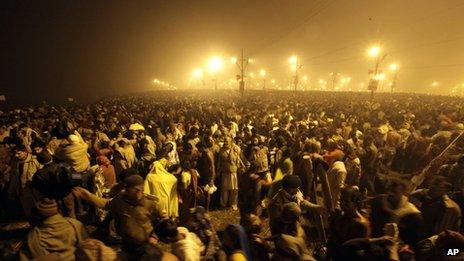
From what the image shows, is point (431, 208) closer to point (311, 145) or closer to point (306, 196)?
point (306, 196)

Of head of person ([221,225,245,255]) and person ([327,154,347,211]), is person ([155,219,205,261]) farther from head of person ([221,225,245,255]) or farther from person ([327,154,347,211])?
person ([327,154,347,211])

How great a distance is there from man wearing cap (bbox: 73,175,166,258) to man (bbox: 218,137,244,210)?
12.1ft

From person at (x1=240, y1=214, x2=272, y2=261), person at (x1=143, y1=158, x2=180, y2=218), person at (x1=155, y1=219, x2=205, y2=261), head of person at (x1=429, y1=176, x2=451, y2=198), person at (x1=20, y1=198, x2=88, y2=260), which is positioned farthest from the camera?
person at (x1=143, y1=158, x2=180, y2=218)

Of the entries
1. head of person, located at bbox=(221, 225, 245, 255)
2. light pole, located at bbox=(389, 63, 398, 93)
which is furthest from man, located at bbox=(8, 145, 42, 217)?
light pole, located at bbox=(389, 63, 398, 93)

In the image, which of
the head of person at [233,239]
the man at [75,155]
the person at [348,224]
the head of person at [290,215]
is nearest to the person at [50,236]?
the head of person at [233,239]

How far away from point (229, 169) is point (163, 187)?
264cm

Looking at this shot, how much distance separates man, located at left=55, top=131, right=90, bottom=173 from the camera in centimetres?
681

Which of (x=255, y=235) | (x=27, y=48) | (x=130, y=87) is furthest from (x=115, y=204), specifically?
(x=130, y=87)

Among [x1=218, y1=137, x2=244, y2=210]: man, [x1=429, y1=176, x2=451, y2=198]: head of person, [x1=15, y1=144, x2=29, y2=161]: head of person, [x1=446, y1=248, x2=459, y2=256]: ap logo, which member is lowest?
[x1=218, y1=137, x2=244, y2=210]: man

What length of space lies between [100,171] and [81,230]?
3.51 metres

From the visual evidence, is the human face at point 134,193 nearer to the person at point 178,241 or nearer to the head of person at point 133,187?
Result: the head of person at point 133,187

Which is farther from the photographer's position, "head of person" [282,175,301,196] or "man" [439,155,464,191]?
"man" [439,155,464,191]

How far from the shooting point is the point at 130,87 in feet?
373

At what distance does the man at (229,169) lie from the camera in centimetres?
811
